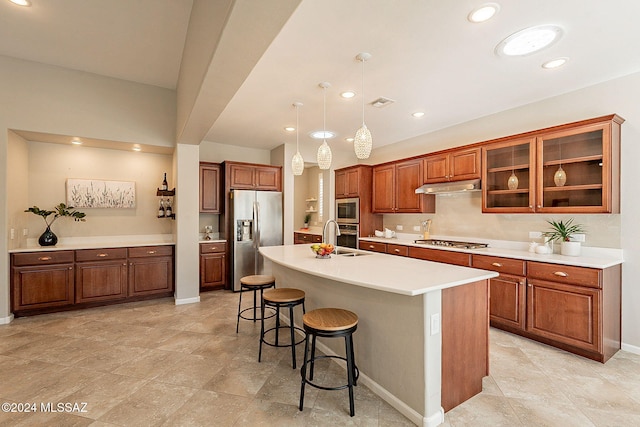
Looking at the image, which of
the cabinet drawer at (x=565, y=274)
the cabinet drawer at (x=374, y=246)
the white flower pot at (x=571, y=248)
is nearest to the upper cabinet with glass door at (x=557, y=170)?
the white flower pot at (x=571, y=248)

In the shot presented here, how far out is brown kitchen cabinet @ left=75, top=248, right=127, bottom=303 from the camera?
4.09m

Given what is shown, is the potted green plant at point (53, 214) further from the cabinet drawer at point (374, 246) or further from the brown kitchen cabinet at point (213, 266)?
the cabinet drawer at point (374, 246)

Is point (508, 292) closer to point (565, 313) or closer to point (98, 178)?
point (565, 313)

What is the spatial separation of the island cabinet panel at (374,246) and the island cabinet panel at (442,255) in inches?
23.2

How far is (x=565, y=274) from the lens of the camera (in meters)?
2.85

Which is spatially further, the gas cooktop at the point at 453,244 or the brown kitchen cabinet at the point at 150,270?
the brown kitchen cabinet at the point at 150,270

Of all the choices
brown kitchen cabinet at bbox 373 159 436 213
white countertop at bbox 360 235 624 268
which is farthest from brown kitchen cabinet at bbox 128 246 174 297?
white countertop at bbox 360 235 624 268

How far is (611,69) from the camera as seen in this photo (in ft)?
9.35

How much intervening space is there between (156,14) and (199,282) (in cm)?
368

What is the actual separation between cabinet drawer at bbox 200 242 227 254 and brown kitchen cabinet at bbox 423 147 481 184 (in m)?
3.65

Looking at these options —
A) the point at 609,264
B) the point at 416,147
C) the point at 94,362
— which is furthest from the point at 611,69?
the point at 94,362

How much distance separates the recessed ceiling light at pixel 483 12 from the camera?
196 centimetres

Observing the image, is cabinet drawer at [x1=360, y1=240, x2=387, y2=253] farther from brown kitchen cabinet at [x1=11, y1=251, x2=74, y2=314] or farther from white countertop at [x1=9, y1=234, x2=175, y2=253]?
brown kitchen cabinet at [x1=11, y1=251, x2=74, y2=314]

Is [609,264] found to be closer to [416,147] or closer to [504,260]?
[504,260]
